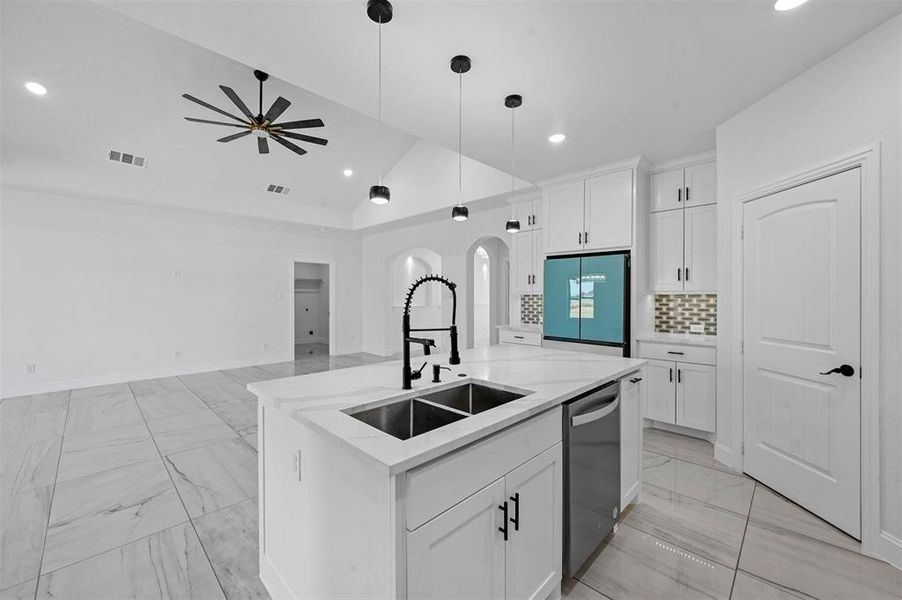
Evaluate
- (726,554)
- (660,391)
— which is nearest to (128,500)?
(726,554)

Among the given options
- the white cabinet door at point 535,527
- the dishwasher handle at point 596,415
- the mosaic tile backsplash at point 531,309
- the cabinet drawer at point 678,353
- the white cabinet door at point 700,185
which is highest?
the white cabinet door at point 700,185

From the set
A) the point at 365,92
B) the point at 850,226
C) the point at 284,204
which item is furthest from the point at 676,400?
the point at 284,204

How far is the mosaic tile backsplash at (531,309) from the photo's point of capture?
5.52 metres

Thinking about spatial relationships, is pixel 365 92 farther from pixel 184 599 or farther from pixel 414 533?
pixel 184 599

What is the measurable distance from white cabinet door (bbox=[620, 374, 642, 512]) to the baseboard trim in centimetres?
544

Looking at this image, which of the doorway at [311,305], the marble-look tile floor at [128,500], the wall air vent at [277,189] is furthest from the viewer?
the doorway at [311,305]

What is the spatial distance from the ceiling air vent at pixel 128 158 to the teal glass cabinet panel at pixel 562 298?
5.70 metres

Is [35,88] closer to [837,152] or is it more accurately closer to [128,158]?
[128,158]

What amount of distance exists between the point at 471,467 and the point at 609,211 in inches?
136

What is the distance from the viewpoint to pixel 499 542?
1.29m

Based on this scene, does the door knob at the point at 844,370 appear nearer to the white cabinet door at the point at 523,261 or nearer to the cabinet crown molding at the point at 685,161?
the cabinet crown molding at the point at 685,161

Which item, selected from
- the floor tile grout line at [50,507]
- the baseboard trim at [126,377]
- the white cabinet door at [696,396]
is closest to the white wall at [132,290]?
the baseboard trim at [126,377]

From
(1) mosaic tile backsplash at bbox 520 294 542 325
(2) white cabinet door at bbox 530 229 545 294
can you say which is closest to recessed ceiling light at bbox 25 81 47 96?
(2) white cabinet door at bbox 530 229 545 294

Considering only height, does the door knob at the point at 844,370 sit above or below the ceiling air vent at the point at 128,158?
below
